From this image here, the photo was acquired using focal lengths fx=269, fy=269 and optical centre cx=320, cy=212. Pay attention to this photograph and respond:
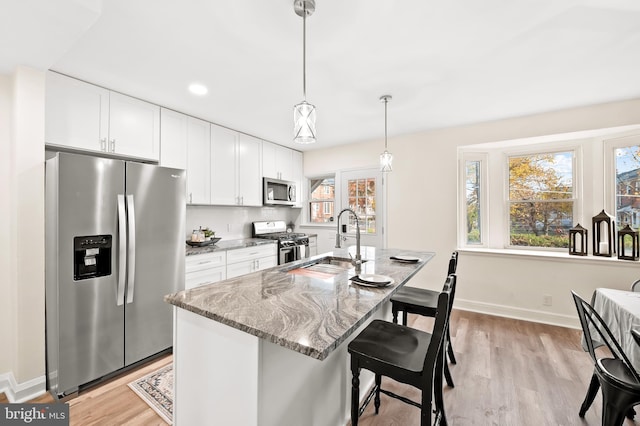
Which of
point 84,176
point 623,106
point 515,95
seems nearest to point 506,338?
point 515,95

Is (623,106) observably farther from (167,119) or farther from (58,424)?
(58,424)

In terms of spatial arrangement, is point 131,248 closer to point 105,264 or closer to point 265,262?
point 105,264

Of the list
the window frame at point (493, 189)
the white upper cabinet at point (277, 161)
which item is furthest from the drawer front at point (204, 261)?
the window frame at point (493, 189)

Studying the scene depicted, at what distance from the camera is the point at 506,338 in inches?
111

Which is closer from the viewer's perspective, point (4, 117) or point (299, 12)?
point (299, 12)

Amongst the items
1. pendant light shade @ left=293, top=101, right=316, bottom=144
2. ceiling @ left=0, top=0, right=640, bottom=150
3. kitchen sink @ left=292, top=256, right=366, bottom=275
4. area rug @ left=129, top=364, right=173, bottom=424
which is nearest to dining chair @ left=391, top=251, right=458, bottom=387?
kitchen sink @ left=292, top=256, right=366, bottom=275

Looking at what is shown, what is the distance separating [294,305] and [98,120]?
255cm

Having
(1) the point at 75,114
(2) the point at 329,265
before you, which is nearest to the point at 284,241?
(2) the point at 329,265

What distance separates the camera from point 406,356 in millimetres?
1319

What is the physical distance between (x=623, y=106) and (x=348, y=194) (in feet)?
10.9

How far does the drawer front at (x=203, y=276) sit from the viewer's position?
2.80 m

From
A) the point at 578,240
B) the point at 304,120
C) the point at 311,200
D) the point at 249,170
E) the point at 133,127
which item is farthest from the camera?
the point at 311,200

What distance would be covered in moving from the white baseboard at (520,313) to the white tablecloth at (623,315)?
1.30m

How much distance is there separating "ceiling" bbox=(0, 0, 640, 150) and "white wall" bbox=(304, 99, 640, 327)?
0.89 feet
